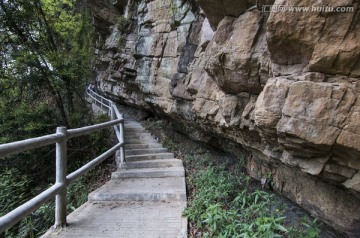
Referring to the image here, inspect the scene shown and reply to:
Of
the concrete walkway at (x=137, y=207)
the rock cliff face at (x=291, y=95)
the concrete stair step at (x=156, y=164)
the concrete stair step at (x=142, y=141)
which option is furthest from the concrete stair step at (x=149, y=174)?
the concrete stair step at (x=142, y=141)

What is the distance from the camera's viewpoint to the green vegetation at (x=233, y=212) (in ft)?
8.59

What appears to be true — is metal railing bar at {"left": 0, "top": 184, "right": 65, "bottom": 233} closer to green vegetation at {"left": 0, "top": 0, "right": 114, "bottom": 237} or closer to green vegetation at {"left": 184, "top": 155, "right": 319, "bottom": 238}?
green vegetation at {"left": 184, "top": 155, "right": 319, "bottom": 238}

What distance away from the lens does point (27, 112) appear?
25.3ft

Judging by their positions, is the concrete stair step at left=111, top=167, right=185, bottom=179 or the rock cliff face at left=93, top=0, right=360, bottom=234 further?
the concrete stair step at left=111, top=167, right=185, bottom=179

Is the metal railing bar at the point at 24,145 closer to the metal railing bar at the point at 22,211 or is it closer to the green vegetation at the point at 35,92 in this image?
the metal railing bar at the point at 22,211

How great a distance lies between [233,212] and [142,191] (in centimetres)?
176

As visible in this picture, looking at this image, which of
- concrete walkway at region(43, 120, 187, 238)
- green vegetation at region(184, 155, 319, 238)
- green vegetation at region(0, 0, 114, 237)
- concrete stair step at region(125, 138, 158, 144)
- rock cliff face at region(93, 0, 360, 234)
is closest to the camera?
rock cliff face at region(93, 0, 360, 234)

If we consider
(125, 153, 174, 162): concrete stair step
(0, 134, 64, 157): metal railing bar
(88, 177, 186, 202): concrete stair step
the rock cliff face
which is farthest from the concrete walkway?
the rock cliff face

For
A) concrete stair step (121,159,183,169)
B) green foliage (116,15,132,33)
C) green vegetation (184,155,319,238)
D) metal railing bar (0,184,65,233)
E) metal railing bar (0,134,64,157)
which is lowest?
concrete stair step (121,159,183,169)

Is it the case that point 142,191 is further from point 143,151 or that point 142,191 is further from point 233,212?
point 143,151

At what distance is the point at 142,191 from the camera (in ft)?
13.7

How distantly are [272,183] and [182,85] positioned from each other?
334 centimetres

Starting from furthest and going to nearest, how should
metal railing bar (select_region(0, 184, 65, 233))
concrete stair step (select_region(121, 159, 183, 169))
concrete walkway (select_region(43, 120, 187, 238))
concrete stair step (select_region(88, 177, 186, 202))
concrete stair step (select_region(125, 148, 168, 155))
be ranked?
concrete stair step (select_region(125, 148, 168, 155)), concrete stair step (select_region(121, 159, 183, 169)), concrete stair step (select_region(88, 177, 186, 202)), concrete walkway (select_region(43, 120, 187, 238)), metal railing bar (select_region(0, 184, 65, 233))

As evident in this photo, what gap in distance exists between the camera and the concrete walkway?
2945 mm
